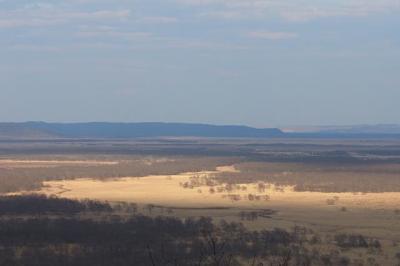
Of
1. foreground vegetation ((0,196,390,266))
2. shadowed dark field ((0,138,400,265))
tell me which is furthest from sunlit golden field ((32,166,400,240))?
foreground vegetation ((0,196,390,266))

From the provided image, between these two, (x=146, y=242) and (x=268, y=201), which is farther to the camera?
(x=268, y=201)

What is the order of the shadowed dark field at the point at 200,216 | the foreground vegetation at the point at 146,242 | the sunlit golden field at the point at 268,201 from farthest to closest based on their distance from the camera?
1. the sunlit golden field at the point at 268,201
2. the shadowed dark field at the point at 200,216
3. the foreground vegetation at the point at 146,242

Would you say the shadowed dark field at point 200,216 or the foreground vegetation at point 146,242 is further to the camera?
the shadowed dark field at point 200,216

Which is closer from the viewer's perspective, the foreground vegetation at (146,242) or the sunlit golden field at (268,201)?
the foreground vegetation at (146,242)

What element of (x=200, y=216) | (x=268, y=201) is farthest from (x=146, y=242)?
(x=268, y=201)

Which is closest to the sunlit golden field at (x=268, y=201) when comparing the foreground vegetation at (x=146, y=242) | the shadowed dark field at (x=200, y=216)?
the shadowed dark field at (x=200, y=216)

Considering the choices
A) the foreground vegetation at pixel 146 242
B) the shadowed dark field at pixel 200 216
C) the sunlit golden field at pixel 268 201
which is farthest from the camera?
the sunlit golden field at pixel 268 201

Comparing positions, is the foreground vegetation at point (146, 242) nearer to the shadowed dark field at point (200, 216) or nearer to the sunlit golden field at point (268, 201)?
the shadowed dark field at point (200, 216)

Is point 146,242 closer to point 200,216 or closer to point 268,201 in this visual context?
point 200,216

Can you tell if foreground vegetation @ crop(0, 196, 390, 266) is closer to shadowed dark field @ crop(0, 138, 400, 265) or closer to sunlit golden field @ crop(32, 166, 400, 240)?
shadowed dark field @ crop(0, 138, 400, 265)

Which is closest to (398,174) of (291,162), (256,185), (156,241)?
(256,185)

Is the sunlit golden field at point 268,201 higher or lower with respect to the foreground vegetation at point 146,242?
lower

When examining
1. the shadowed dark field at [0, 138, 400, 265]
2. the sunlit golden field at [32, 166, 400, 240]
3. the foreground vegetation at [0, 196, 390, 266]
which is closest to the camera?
the foreground vegetation at [0, 196, 390, 266]
